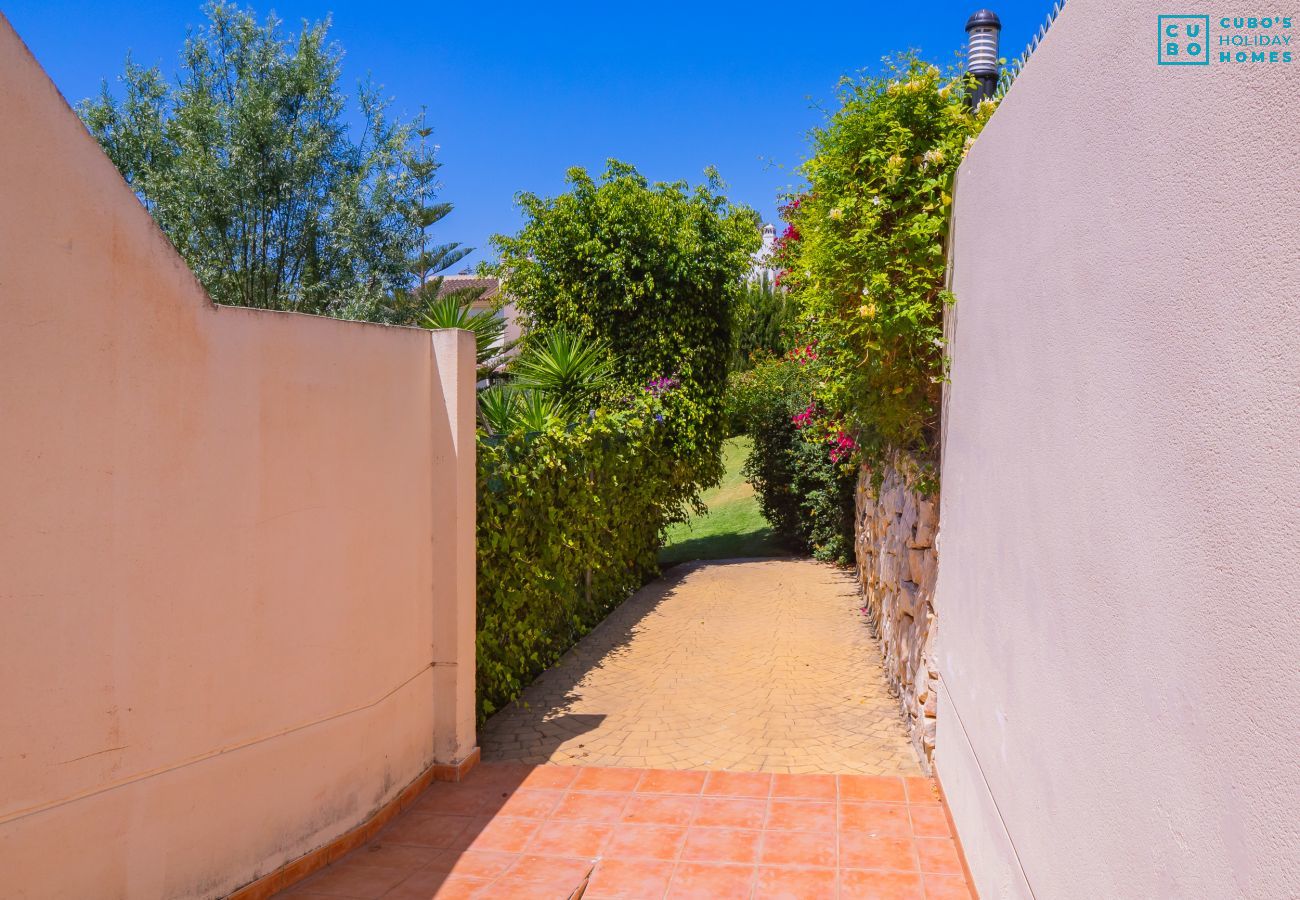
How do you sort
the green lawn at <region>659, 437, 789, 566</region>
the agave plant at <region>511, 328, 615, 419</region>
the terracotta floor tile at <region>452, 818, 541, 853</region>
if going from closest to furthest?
the terracotta floor tile at <region>452, 818, 541, 853</region>, the agave plant at <region>511, 328, 615, 419</region>, the green lawn at <region>659, 437, 789, 566</region>

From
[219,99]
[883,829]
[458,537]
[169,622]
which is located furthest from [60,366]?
[219,99]

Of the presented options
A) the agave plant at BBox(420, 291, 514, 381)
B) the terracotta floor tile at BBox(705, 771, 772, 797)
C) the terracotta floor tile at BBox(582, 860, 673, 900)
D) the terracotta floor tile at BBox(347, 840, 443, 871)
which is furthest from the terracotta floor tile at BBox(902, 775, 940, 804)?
the agave plant at BBox(420, 291, 514, 381)

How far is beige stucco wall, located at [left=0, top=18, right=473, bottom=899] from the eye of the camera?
3.08 m

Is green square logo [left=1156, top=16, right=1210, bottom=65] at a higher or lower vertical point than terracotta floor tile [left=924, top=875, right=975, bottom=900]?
higher

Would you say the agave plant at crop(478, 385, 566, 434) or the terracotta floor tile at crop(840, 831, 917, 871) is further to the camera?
the agave plant at crop(478, 385, 566, 434)

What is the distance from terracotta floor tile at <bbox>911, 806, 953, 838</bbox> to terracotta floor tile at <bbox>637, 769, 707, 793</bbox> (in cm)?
122

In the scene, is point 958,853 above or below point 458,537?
below

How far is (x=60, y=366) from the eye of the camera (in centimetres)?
318

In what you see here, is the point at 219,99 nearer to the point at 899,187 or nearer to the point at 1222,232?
the point at 899,187

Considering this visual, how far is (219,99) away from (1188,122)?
17.6 metres

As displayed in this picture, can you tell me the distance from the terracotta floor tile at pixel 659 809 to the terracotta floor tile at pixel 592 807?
0.06 meters

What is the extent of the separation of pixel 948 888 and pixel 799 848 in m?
0.74

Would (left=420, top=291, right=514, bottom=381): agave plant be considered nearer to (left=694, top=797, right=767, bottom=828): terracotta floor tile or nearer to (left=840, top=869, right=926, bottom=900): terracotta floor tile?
(left=694, top=797, right=767, bottom=828): terracotta floor tile

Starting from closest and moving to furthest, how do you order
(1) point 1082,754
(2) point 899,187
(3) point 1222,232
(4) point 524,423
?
(3) point 1222,232
(1) point 1082,754
(2) point 899,187
(4) point 524,423
